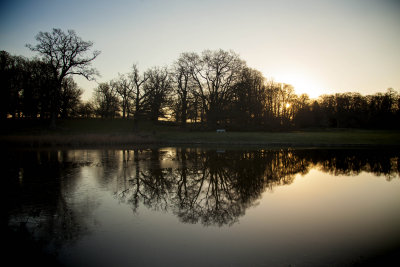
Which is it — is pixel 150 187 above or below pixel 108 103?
below

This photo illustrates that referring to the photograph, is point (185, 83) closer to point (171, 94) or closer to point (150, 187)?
point (171, 94)

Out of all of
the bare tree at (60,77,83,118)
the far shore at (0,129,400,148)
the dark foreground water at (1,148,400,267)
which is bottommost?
the dark foreground water at (1,148,400,267)

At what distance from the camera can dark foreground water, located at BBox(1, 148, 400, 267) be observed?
571 centimetres

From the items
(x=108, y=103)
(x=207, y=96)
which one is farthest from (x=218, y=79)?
(x=108, y=103)

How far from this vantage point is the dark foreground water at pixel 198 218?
571 centimetres

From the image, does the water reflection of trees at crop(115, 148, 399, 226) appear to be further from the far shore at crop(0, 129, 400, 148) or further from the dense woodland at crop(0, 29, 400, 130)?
the dense woodland at crop(0, 29, 400, 130)

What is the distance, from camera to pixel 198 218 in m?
8.18

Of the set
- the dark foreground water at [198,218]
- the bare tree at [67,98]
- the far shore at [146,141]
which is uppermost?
the bare tree at [67,98]

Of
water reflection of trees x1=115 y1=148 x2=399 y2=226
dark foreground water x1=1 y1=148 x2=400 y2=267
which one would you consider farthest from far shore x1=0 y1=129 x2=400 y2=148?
dark foreground water x1=1 y1=148 x2=400 y2=267

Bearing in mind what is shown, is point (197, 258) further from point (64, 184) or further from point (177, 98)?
point (177, 98)

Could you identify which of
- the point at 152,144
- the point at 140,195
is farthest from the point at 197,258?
the point at 152,144

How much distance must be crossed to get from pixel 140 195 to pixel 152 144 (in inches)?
952

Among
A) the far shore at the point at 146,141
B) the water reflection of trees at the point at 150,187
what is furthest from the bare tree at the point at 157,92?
the water reflection of trees at the point at 150,187

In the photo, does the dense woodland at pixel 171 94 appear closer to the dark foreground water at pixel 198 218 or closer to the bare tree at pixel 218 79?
the bare tree at pixel 218 79
